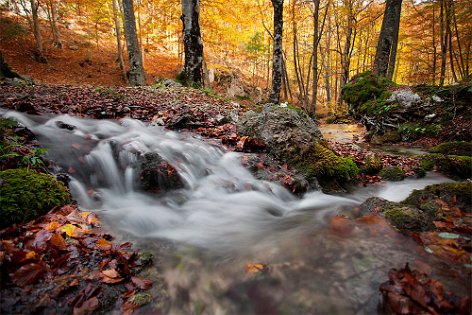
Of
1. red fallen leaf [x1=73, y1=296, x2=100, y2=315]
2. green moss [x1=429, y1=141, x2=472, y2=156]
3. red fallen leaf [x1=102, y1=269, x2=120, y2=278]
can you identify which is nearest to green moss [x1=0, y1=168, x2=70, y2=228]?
red fallen leaf [x1=102, y1=269, x2=120, y2=278]

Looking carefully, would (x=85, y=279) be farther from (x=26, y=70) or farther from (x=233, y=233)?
(x=26, y=70)

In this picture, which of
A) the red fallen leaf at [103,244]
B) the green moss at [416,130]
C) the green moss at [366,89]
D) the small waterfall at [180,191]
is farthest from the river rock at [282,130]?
the green moss at [366,89]

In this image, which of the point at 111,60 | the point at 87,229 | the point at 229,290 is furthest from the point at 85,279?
the point at 111,60

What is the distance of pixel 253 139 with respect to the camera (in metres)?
4.98

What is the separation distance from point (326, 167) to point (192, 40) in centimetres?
870

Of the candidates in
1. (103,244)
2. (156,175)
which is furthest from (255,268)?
(156,175)

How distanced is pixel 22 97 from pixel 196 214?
16.7 feet

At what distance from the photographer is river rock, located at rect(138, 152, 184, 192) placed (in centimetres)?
352

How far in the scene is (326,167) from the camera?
4.42m

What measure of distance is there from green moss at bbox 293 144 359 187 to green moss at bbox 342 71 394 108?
6.01 metres

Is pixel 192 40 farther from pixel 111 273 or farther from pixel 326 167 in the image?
pixel 111 273

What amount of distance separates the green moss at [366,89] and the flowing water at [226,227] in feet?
18.9

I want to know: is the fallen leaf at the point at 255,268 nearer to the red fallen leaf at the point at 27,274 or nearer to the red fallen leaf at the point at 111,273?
the red fallen leaf at the point at 111,273

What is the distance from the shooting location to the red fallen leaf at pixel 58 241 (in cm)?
198
